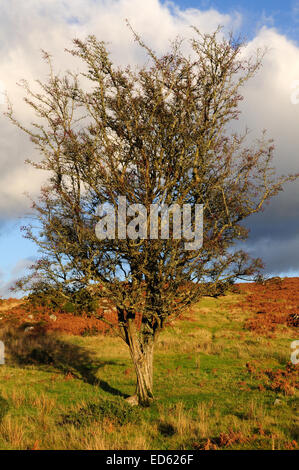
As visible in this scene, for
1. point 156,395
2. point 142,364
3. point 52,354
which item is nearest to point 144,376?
point 142,364

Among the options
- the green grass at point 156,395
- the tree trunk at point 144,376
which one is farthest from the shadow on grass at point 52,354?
the tree trunk at point 144,376

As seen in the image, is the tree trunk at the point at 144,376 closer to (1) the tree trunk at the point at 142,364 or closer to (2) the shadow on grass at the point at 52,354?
(1) the tree trunk at the point at 142,364

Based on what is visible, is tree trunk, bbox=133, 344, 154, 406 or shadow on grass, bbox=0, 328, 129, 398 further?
shadow on grass, bbox=0, 328, 129, 398

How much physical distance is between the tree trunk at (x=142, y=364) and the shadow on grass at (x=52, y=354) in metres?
3.06

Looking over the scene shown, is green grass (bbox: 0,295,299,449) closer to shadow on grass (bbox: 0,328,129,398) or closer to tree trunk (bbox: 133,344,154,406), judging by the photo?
shadow on grass (bbox: 0,328,129,398)

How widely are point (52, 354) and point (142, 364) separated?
11343 millimetres

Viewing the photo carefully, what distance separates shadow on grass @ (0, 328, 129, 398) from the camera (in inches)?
701

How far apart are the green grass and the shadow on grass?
0.06 metres

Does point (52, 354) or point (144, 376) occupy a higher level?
point (144, 376)

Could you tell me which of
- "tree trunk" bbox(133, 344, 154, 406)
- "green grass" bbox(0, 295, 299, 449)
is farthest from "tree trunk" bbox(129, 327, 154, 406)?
"green grass" bbox(0, 295, 299, 449)

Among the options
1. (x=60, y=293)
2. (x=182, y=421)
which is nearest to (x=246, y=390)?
(x=182, y=421)

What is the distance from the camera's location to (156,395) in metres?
13.3

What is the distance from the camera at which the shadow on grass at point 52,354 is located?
58.4 ft

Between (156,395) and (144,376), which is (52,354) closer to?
(156,395)
